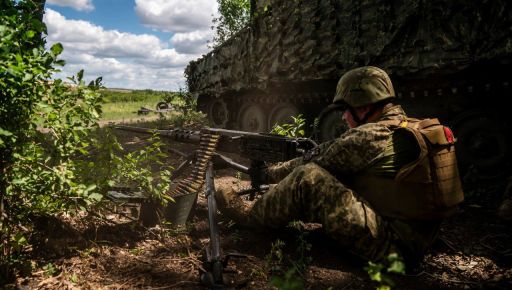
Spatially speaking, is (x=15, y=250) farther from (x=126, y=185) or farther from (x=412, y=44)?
(x=412, y=44)

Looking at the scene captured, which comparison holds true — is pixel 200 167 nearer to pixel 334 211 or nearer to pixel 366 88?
pixel 334 211

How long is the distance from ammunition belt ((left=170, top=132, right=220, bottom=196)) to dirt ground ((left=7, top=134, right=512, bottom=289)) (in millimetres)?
477

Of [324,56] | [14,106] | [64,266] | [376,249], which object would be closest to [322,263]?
[376,249]

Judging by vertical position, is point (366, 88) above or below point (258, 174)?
above

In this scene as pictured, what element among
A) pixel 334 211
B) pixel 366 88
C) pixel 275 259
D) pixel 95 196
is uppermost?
pixel 366 88

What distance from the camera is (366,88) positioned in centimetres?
333

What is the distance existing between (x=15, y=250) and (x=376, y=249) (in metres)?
2.75

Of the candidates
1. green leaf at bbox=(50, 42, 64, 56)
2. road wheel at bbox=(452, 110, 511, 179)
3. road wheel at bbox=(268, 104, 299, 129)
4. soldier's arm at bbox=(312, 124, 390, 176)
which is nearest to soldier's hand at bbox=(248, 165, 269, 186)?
soldier's arm at bbox=(312, 124, 390, 176)

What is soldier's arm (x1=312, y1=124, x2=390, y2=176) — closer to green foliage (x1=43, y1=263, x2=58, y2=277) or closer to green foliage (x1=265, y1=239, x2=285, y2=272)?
green foliage (x1=265, y1=239, x2=285, y2=272)

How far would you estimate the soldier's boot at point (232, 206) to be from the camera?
4.01m

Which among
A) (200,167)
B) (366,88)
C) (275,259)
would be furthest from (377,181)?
(200,167)

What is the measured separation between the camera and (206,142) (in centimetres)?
505

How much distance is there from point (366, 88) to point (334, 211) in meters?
1.06

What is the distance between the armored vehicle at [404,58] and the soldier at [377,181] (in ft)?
10.6
